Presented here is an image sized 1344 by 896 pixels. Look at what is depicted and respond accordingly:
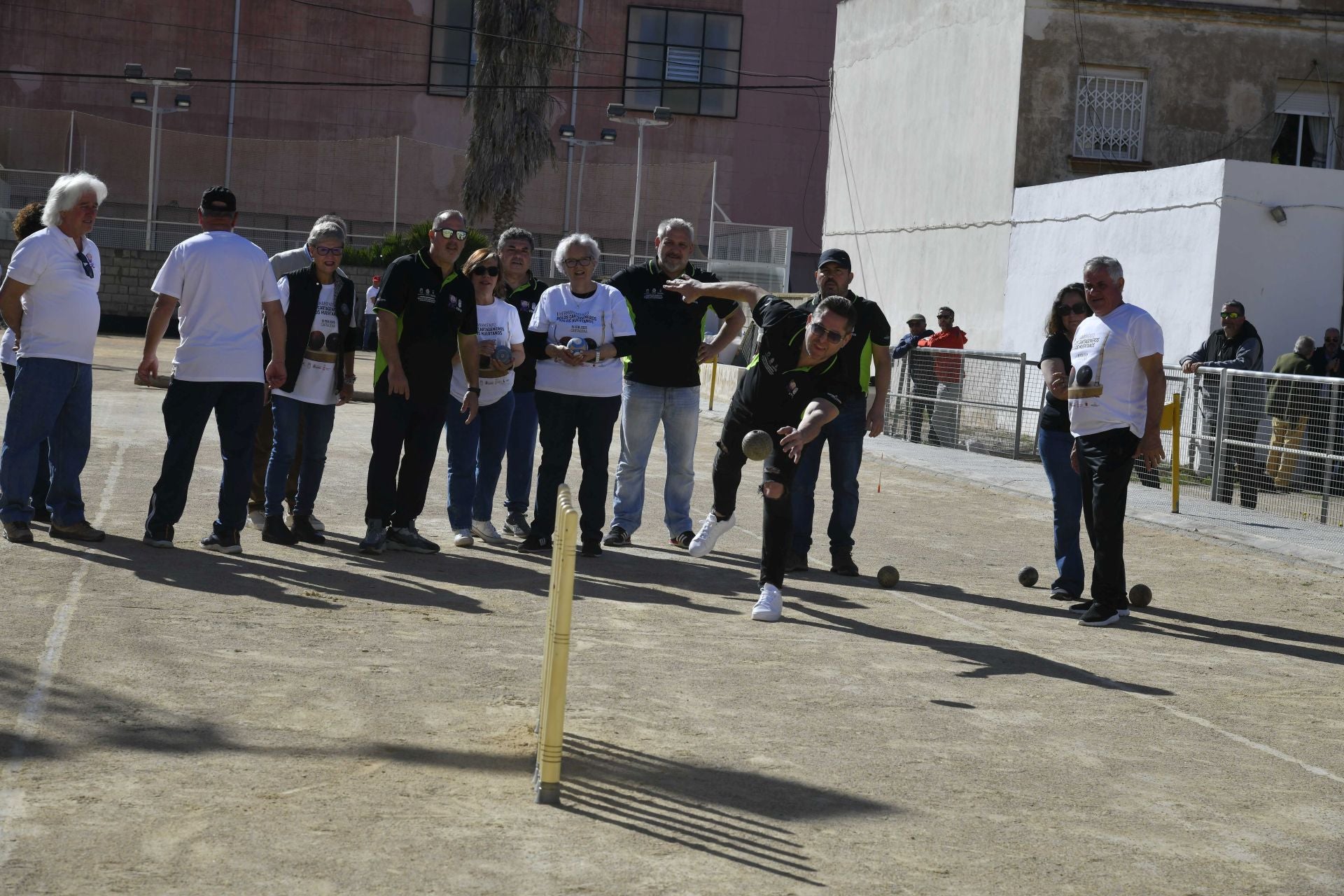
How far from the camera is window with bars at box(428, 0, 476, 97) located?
43.5 m

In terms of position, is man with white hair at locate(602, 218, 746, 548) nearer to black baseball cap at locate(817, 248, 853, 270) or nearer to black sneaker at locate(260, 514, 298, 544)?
black baseball cap at locate(817, 248, 853, 270)

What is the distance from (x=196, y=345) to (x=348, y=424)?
10.1 m

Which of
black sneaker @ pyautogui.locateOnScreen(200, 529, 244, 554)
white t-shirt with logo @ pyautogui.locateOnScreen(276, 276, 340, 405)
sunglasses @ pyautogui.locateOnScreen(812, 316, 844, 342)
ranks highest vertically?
sunglasses @ pyautogui.locateOnScreen(812, 316, 844, 342)

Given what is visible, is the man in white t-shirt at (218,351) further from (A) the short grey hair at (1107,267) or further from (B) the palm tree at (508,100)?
(B) the palm tree at (508,100)

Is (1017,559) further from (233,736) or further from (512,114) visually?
(512,114)

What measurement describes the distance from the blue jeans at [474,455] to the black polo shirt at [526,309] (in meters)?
Result: 0.16

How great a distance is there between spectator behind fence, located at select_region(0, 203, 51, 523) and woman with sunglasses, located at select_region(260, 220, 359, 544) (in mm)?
1257

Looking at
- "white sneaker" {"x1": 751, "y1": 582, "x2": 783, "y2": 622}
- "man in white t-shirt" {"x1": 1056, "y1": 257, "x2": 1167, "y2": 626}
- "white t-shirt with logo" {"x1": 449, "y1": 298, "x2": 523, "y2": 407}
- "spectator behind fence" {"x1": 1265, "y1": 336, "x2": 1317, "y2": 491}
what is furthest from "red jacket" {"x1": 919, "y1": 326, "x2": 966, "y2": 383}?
"white sneaker" {"x1": 751, "y1": 582, "x2": 783, "y2": 622}

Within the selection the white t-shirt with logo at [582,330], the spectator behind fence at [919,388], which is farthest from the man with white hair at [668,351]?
the spectator behind fence at [919,388]

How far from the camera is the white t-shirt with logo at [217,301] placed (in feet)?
27.3

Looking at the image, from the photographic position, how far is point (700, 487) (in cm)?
1405

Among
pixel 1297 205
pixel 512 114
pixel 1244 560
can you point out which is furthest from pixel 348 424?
pixel 512 114

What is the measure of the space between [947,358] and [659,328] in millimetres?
11216

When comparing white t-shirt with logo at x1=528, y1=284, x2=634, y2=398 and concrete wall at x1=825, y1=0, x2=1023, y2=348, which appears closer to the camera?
white t-shirt with logo at x1=528, y1=284, x2=634, y2=398
